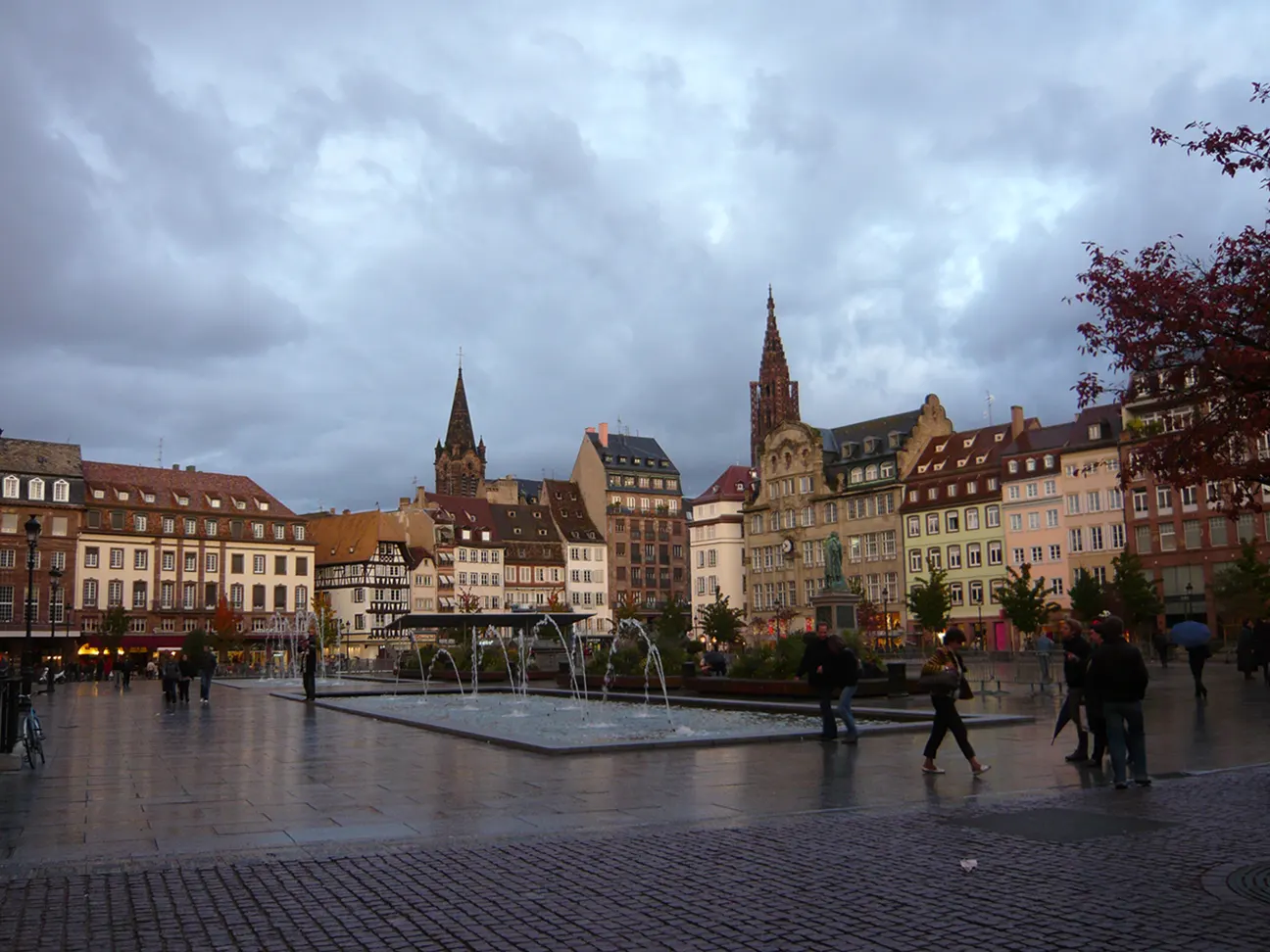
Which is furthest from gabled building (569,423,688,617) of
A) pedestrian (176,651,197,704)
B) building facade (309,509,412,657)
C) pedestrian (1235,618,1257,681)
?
pedestrian (1235,618,1257,681)

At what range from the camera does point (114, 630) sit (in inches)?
3177

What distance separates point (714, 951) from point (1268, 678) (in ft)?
92.9

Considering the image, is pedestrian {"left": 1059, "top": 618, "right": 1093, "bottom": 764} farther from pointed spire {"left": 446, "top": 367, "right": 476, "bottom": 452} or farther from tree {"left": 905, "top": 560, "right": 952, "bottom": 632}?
pointed spire {"left": 446, "top": 367, "right": 476, "bottom": 452}

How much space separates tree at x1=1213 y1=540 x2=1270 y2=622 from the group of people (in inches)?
1483

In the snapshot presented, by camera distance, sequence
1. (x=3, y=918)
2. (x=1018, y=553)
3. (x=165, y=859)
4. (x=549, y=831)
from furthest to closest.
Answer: (x=1018, y=553), (x=549, y=831), (x=165, y=859), (x=3, y=918)

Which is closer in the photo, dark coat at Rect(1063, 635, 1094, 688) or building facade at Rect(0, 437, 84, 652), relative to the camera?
dark coat at Rect(1063, 635, 1094, 688)

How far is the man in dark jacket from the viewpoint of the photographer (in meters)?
17.6

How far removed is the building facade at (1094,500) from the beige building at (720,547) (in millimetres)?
36604

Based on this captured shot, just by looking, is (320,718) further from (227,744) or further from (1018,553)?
(1018,553)

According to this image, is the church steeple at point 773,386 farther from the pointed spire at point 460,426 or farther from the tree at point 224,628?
the tree at point 224,628

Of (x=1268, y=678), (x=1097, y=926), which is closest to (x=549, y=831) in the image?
(x=1097, y=926)

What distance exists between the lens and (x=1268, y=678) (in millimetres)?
30031

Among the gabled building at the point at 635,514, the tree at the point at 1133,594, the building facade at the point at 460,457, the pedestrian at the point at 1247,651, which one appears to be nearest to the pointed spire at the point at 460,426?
the building facade at the point at 460,457

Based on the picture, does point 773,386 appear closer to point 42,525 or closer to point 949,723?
point 42,525
